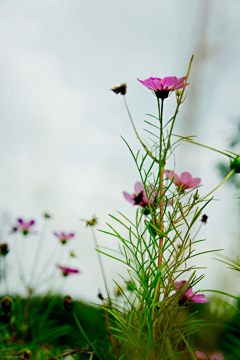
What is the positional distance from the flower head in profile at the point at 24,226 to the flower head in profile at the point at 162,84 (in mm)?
589

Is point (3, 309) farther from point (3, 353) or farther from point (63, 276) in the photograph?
point (63, 276)

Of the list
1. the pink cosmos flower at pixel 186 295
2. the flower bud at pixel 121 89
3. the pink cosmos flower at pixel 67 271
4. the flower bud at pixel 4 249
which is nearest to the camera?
the pink cosmos flower at pixel 186 295

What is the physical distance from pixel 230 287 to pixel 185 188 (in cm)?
11

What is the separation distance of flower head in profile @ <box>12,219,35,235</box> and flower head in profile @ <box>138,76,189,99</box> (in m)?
0.59

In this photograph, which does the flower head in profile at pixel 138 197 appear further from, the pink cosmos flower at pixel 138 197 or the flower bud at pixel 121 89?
the flower bud at pixel 121 89

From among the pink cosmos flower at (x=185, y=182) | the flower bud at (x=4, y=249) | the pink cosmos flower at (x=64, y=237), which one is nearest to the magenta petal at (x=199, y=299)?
the pink cosmos flower at (x=185, y=182)

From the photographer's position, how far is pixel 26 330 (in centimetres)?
62

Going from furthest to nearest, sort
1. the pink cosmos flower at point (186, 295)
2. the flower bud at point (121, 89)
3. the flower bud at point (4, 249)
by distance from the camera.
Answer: the flower bud at point (4, 249), the flower bud at point (121, 89), the pink cosmos flower at point (186, 295)

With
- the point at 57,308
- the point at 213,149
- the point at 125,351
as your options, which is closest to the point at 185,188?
the point at 213,149

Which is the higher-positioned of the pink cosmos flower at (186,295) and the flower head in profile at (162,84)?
the flower head in profile at (162,84)

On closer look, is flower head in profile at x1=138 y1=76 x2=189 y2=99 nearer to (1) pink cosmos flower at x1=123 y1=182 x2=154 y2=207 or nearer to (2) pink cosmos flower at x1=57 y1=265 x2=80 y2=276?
(1) pink cosmos flower at x1=123 y1=182 x2=154 y2=207

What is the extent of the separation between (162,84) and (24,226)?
2.03 feet

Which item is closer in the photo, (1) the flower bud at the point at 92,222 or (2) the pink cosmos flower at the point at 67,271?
(1) the flower bud at the point at 92,222

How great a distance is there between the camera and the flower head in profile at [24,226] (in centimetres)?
76
